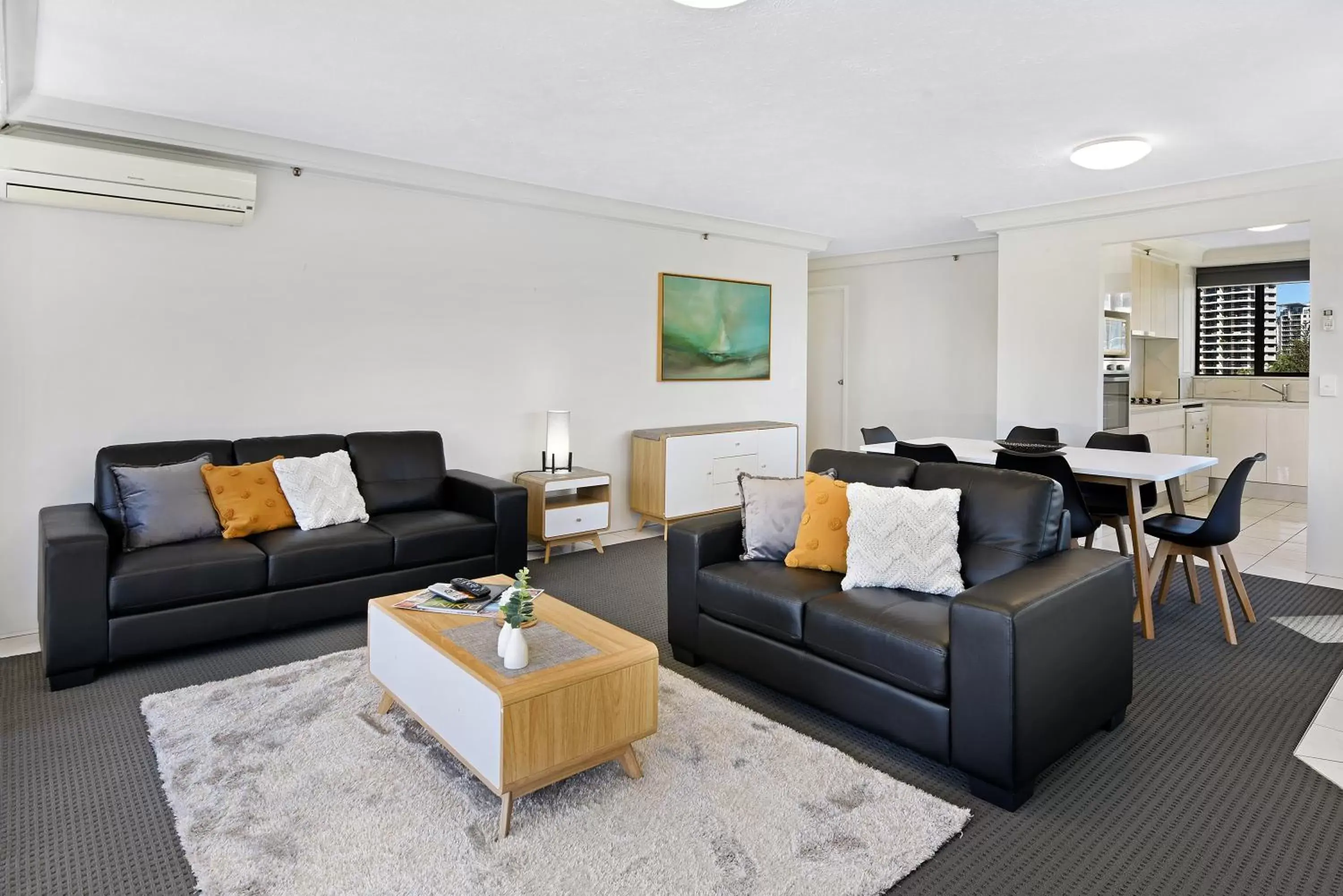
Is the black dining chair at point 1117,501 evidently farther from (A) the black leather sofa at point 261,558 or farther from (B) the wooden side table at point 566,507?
(A) the black leather sofa at point 261,558

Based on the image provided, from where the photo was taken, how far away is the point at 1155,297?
7.02 m

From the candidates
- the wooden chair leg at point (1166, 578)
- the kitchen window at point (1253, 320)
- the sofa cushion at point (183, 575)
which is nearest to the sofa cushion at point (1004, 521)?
the wooden chair leg at point (1166, 578)

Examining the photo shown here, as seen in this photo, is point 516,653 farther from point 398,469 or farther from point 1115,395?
point 1115,395

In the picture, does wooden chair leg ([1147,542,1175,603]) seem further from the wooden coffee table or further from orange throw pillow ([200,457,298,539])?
orange throw pillow ([200,457,298,539])

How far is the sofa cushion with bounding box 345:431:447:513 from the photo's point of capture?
14.5 feet

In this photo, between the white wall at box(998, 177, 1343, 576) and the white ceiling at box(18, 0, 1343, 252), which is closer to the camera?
the white ceiling at box(18, 0, 1343, 252)

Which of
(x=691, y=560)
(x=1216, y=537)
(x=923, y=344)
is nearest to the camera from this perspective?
(x=691, y=560)

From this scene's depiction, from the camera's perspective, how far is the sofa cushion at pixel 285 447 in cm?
407

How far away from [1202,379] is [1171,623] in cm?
528

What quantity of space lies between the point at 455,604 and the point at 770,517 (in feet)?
4.39

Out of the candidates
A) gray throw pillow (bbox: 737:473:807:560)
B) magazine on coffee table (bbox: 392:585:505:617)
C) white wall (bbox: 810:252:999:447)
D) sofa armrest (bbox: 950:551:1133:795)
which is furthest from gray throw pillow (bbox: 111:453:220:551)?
white wall (bbox: 810:252:999:447)

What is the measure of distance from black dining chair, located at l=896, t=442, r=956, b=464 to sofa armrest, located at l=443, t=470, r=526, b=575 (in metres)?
2.12

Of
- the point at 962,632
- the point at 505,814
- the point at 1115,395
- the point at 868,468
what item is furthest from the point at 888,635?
the point at 1115,395

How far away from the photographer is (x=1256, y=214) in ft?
16.1
